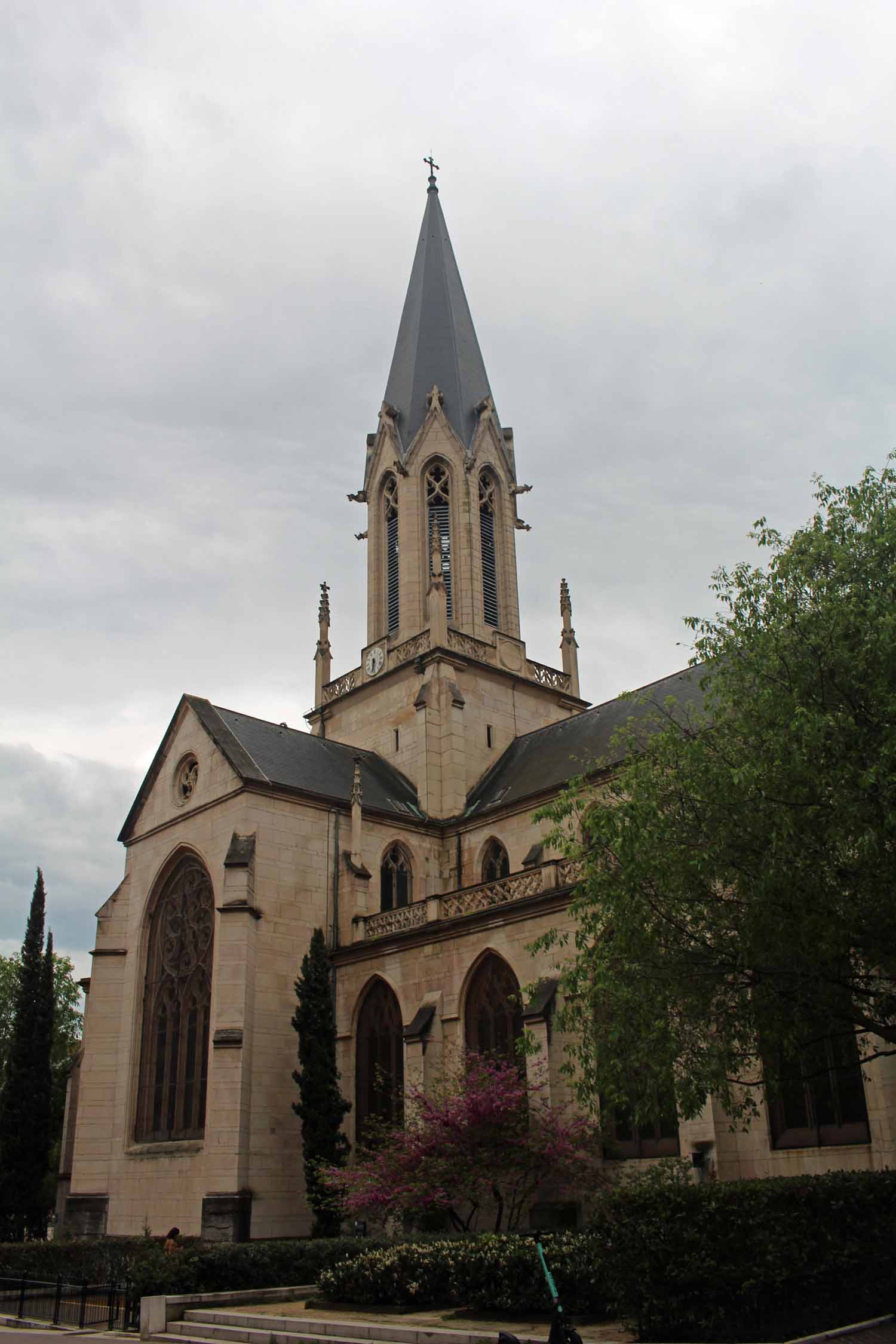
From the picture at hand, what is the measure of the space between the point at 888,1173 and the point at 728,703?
6207 mm

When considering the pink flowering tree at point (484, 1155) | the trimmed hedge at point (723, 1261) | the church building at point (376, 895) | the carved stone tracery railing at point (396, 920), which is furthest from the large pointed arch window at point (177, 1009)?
the trimmed hedge at point (723, 1261)

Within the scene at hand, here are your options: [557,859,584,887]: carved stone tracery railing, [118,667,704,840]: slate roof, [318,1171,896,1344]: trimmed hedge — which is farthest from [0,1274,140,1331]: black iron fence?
[118,667,704,840]: slate roof

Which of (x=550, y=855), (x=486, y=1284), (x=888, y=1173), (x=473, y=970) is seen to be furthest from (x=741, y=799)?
(x=550, y=855)

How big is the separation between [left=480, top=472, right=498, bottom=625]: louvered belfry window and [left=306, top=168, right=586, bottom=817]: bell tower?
5 cm

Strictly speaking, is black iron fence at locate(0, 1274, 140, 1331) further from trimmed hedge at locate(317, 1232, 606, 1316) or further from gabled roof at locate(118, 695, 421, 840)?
gabled roof at locate(118, 695, 421, 840)

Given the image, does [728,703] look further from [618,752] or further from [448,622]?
[448,622]

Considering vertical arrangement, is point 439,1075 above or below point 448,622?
below

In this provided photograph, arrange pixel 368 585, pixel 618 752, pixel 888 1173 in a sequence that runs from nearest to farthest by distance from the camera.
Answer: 1. pixel 888 1173
2. pixel 618 752
3. pixel 368 585

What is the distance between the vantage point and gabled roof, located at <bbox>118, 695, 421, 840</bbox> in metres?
31.8

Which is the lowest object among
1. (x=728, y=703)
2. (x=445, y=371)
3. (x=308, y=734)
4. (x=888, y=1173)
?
(x=888, y=1173)

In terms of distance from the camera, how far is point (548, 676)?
4041cm

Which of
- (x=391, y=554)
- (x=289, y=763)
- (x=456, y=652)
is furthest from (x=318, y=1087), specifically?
(x=391, y=554)

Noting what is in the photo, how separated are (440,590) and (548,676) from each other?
18.3 feet

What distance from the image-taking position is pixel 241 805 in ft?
99.3
